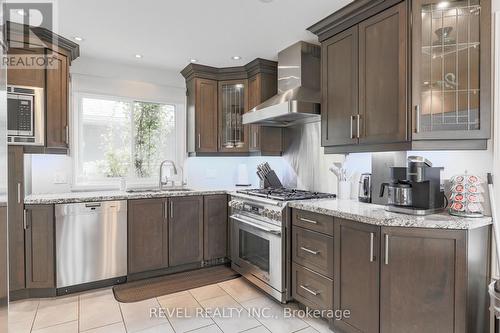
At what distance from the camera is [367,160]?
2682mm

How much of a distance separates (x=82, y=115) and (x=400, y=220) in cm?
358

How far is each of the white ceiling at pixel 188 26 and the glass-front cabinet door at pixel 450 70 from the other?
67 centimetres

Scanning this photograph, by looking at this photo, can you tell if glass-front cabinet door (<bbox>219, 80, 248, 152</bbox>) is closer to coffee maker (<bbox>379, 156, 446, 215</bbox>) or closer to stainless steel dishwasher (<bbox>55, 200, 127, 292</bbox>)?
stainless steel dishwasher (<bbox>55, 200, 127, 292</bbox>)

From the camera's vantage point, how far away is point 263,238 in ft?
9.19

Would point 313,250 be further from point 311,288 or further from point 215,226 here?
point 215,226

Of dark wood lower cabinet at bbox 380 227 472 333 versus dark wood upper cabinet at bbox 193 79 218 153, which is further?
dark wood upper cabinet at bbox 193 79 218 153

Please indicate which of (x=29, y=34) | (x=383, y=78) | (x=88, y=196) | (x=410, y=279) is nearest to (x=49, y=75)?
(x=29, y=34)

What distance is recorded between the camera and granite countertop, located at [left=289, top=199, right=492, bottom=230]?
66.3 inches

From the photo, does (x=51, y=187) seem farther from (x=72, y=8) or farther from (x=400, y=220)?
(x=400, y=220)

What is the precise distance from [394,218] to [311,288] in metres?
0.97

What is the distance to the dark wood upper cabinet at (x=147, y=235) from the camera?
10.2 ft

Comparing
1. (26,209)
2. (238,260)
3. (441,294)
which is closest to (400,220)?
(441,294)

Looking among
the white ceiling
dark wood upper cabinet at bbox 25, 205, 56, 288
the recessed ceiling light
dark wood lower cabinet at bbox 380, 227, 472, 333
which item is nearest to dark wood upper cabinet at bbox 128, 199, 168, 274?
dark wood upper cabinet at bbox 25, 205, 56, 288

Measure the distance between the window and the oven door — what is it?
1.46 metres
